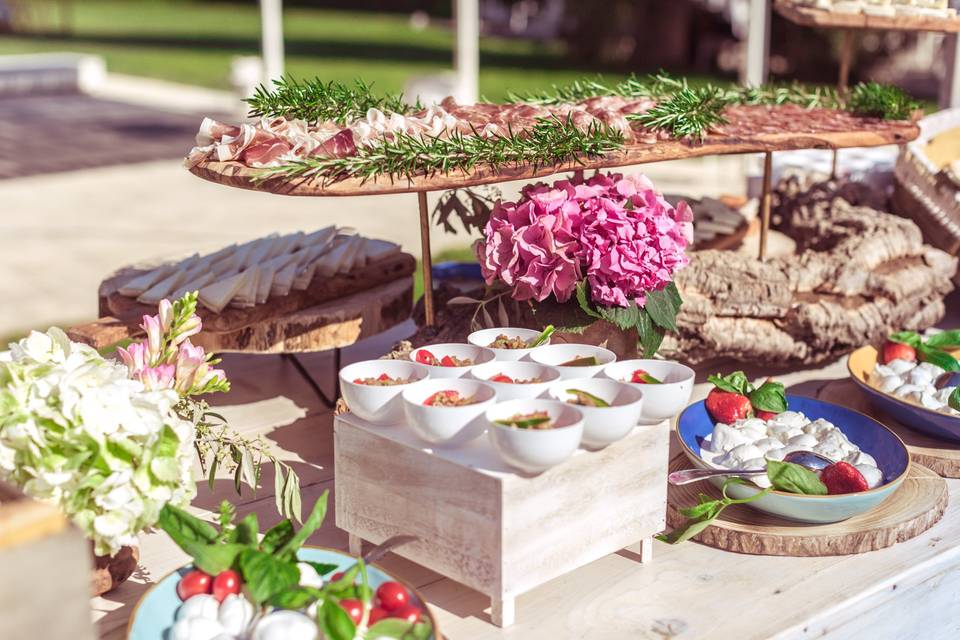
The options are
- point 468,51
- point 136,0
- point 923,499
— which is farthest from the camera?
point 136,0

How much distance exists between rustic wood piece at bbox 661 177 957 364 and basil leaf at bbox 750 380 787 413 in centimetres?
28

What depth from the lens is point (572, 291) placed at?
1.83m

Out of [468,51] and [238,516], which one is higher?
[468,51]

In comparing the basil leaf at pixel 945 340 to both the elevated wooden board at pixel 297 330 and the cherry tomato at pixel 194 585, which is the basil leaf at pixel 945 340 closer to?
the elevated wooden board at pixel 297 330

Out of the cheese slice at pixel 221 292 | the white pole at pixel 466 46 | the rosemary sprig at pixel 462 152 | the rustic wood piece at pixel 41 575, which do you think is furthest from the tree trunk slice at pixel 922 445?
the white pole at pixel 466 46

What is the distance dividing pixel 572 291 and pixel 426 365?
17.1 inches

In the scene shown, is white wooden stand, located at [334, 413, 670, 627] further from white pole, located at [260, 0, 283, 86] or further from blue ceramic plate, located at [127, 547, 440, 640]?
white pole, located at [260, 0, 283, 86]

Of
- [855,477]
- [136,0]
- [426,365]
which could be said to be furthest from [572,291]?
[136,0]

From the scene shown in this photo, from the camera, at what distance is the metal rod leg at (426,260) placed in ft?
6.19

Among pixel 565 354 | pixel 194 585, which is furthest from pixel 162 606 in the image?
pixel 565 354

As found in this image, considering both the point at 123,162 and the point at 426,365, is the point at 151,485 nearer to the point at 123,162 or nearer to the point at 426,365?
the point at 426,365

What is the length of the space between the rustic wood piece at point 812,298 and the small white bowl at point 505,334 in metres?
0.55

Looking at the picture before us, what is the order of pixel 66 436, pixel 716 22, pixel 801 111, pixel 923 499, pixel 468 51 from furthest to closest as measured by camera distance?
pixel 716 22, pixel 468 51, pixel 801 111, pixel 923 499, pixel 66 436

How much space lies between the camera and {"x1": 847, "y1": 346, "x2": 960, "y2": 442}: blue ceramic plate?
1844 millimetres
